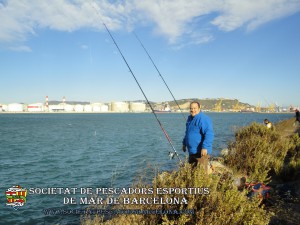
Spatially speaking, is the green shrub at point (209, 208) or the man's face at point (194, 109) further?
the man's face at point (194, 109)

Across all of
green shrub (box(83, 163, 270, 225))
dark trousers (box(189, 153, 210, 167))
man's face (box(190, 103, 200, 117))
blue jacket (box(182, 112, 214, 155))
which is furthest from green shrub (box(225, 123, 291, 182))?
green shrub (box(83, 163, 270, 225))

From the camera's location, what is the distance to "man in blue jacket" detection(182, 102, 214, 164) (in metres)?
6.12

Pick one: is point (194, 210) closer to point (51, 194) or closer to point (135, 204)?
point (135, 204)

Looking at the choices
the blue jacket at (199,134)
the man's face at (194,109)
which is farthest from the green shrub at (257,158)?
the man's face at (194,109)

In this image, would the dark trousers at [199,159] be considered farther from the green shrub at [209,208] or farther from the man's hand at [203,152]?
the green shrub at [209,208]

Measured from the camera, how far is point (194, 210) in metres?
4.31

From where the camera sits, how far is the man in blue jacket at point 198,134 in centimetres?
612

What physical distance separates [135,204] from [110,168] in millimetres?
12799

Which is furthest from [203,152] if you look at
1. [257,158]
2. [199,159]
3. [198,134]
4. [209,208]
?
[257,158]

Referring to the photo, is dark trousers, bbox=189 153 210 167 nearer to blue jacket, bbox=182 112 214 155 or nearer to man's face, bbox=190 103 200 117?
blue jacket, bbox=182 112 214 155

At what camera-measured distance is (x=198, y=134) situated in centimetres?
633

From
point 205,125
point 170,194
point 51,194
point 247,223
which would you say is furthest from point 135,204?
point 51,194

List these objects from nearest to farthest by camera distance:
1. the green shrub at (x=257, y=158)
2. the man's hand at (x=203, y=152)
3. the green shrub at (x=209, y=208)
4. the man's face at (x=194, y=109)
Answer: the green shrub at (x=209, y=208) → the man's hand at (x=203, y=152) → the man's face at (x=194, y=109) → the green shrub at (x=257, y=158)

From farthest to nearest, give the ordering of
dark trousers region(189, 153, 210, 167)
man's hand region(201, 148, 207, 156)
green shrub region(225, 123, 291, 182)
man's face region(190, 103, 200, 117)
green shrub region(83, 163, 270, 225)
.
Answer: green shrub region(225, 123, 291, 182)
man's face region(190, 103, 200, 117)
dark trousers region(189, 153, 210, 167)
man's hand region(201, 148, 207, 156)
green shrub region(83, 163, 270, 225)
